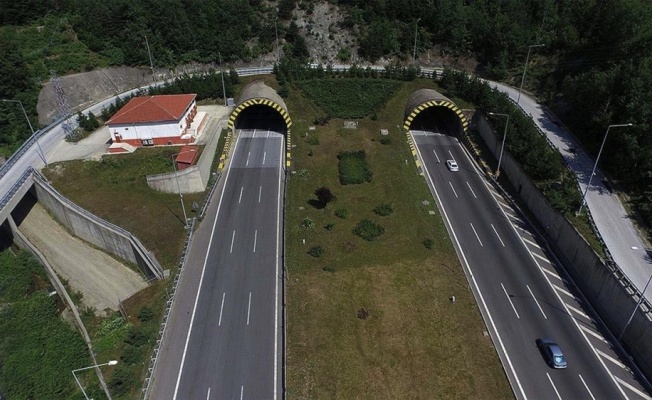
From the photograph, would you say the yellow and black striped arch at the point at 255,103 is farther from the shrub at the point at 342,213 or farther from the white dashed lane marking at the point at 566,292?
the white dashed lane marking at the point at 566,292

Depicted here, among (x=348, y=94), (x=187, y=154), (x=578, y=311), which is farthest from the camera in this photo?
(x=348, y=94)

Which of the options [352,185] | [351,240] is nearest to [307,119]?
[352,185]

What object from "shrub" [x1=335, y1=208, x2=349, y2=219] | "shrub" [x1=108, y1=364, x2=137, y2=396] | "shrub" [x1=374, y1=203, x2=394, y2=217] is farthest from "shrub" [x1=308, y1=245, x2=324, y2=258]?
"shrub" [x1=108, y1=364, x2=137, y2=396]

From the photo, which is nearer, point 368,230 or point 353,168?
point 368,230

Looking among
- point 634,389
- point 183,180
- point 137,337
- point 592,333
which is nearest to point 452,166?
point 592,333

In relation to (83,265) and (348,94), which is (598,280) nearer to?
(348,94)

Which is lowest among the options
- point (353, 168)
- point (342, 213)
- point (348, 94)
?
point (342, 213)

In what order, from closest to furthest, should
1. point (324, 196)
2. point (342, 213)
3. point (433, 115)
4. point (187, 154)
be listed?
point (342, 213) → point (324, 196) → point (187, 154) → point (433, 115)
